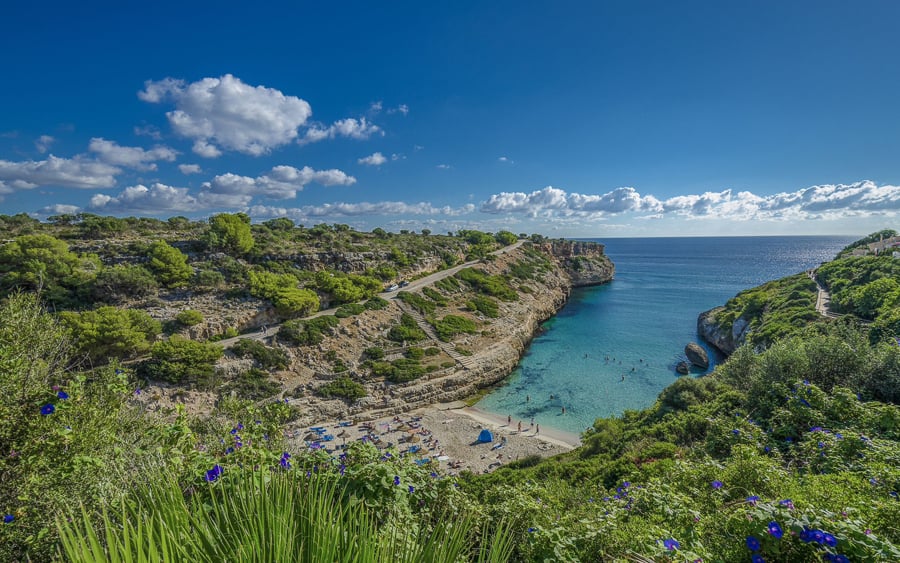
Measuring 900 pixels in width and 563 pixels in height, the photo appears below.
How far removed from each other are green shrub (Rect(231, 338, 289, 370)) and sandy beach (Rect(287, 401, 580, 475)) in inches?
212

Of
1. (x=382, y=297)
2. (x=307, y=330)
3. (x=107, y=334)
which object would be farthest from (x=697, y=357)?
(x=107, y=334)

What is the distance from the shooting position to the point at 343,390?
21.7m

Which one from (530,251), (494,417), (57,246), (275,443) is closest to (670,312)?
(530,251)

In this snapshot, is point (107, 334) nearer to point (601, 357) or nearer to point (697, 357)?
point (601, 357)

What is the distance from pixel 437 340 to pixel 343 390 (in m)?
10.2

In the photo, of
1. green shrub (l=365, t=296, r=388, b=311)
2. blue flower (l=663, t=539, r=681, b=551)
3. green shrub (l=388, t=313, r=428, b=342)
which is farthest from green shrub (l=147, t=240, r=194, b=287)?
blue flower (l=663, t=539, r=681, b=551)

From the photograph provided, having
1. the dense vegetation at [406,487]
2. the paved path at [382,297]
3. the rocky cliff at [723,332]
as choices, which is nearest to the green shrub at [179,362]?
the paved path at [382,297]

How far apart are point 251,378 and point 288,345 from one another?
3663 mm

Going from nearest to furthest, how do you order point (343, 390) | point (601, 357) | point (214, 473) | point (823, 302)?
point (214, 473), point (343, 390), point (823, 302), point (601, 357)

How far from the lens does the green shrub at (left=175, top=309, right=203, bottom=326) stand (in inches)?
899

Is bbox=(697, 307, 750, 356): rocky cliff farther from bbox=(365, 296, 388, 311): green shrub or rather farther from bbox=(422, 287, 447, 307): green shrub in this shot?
bbox=(365, 296, 388, 311): green shrub

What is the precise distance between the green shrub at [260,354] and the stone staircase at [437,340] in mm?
12199

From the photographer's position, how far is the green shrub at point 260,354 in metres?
22.0

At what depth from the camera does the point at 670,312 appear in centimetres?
4819
